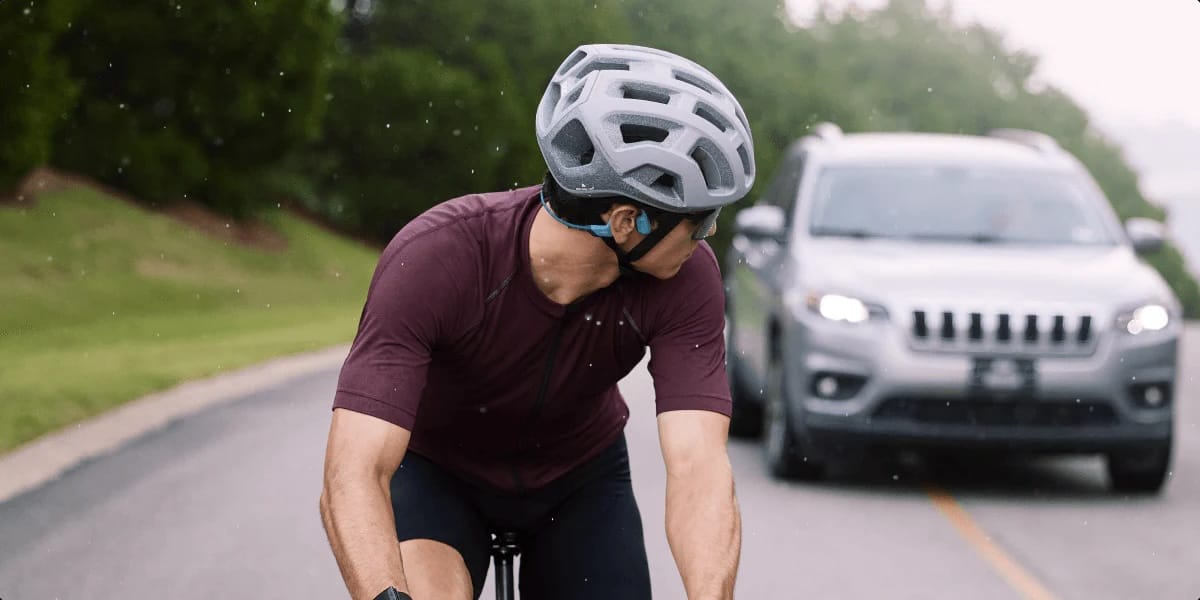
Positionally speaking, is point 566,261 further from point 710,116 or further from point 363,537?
point 363,537

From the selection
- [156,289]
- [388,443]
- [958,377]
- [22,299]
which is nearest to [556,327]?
[388,443]

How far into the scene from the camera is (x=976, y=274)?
30.6 ft

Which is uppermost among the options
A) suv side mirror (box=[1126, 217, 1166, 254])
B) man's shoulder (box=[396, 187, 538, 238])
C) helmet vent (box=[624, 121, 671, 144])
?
helmet vent (box=[624, 121, 671, 144])

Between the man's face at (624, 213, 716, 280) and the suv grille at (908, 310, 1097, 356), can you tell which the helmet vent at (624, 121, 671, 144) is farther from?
the suv grille at (908, 310, 1097, 356)

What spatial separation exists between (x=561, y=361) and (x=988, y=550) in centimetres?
484

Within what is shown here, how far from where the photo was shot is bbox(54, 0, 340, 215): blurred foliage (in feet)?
113

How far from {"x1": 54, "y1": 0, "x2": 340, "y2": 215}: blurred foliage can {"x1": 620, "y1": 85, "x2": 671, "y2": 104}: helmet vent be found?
31045mm

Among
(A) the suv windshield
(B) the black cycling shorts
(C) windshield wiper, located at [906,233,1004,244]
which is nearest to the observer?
(B) the black cycling shorts

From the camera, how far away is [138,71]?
115 ft

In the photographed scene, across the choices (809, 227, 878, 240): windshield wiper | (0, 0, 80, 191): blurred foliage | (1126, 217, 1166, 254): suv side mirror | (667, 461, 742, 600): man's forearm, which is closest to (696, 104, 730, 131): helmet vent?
(667, 461, 742, 600): man's forearm

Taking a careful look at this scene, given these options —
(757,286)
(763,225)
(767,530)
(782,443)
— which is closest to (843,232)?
(763,225)

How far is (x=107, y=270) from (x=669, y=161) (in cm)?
2886

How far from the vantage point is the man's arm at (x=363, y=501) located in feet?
10.2

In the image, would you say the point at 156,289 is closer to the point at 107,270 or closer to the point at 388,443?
the point at 107,270
